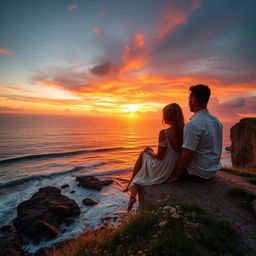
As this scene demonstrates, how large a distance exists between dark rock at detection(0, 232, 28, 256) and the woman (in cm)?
617

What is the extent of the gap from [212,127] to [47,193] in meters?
12.4

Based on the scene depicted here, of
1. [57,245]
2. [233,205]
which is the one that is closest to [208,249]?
[233,205]

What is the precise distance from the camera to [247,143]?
13.7 metres

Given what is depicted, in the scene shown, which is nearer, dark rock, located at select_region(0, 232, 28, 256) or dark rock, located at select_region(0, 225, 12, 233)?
dark rock, located at select_region(0, 232, 28, 256)

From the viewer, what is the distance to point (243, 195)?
421 cm

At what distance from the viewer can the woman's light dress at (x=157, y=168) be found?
4312mm

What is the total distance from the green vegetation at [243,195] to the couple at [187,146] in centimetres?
73

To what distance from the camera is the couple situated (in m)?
3.77

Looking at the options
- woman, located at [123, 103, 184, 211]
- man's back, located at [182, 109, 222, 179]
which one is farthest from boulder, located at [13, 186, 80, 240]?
man's back, located at [182, 109, 222, 179]

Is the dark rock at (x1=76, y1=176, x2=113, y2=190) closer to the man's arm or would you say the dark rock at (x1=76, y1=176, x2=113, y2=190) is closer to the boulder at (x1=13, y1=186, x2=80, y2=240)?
the boulder at (x1=13, y1=186, x2=80, y2=240)

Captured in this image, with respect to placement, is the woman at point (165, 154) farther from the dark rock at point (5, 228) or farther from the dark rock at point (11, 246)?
the dark rock at point (5, 228)

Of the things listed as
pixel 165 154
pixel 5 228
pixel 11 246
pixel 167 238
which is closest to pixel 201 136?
pixel 165 154

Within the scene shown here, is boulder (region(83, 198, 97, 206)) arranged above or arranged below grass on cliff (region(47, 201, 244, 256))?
below

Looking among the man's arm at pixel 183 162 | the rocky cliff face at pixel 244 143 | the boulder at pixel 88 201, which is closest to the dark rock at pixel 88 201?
the boulder at pixel 88 201
